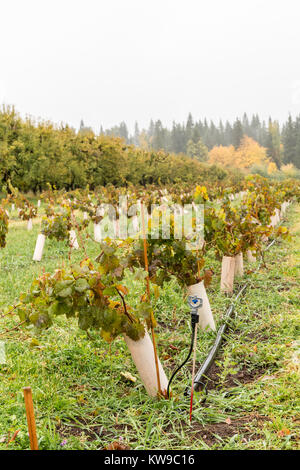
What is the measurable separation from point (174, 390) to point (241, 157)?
7395 cm

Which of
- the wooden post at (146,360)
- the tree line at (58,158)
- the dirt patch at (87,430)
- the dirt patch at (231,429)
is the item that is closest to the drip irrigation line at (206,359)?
the wooden post at (146,360)

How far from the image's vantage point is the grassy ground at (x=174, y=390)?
2105 mm

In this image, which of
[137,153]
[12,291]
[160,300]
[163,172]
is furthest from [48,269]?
[163,172]

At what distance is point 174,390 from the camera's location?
104 inches

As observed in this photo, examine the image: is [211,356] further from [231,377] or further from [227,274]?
[227,274]

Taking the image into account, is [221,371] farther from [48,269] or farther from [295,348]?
[48,269]

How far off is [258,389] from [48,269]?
4.60 metres

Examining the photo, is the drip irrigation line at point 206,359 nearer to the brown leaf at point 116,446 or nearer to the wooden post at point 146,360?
the wooden post at point 146,360

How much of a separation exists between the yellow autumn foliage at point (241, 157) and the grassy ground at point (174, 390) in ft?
228

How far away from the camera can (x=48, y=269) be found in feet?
20.8

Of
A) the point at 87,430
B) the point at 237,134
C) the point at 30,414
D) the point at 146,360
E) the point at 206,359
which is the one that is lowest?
the point at 87,430

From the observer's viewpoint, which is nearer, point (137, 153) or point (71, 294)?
point (71, 294)

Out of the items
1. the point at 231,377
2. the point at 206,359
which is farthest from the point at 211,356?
the point at 231,377
